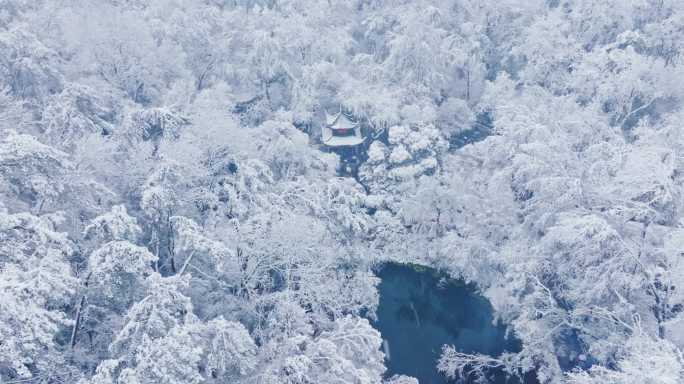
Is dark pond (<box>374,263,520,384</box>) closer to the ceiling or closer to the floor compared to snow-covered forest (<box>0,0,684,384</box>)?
closer to the floor

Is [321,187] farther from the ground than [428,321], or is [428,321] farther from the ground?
[321,187]

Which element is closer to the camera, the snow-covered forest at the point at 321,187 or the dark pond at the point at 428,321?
the snow-covered forest at the point at 321,187

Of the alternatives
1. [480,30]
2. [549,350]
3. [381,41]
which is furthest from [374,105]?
[549,350]

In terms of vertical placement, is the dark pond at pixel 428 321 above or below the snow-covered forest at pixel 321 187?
below

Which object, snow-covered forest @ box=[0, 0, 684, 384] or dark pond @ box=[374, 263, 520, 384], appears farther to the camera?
dark pond @ box=[374, 263, 520, 384]

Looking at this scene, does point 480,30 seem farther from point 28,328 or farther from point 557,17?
point 28,328
